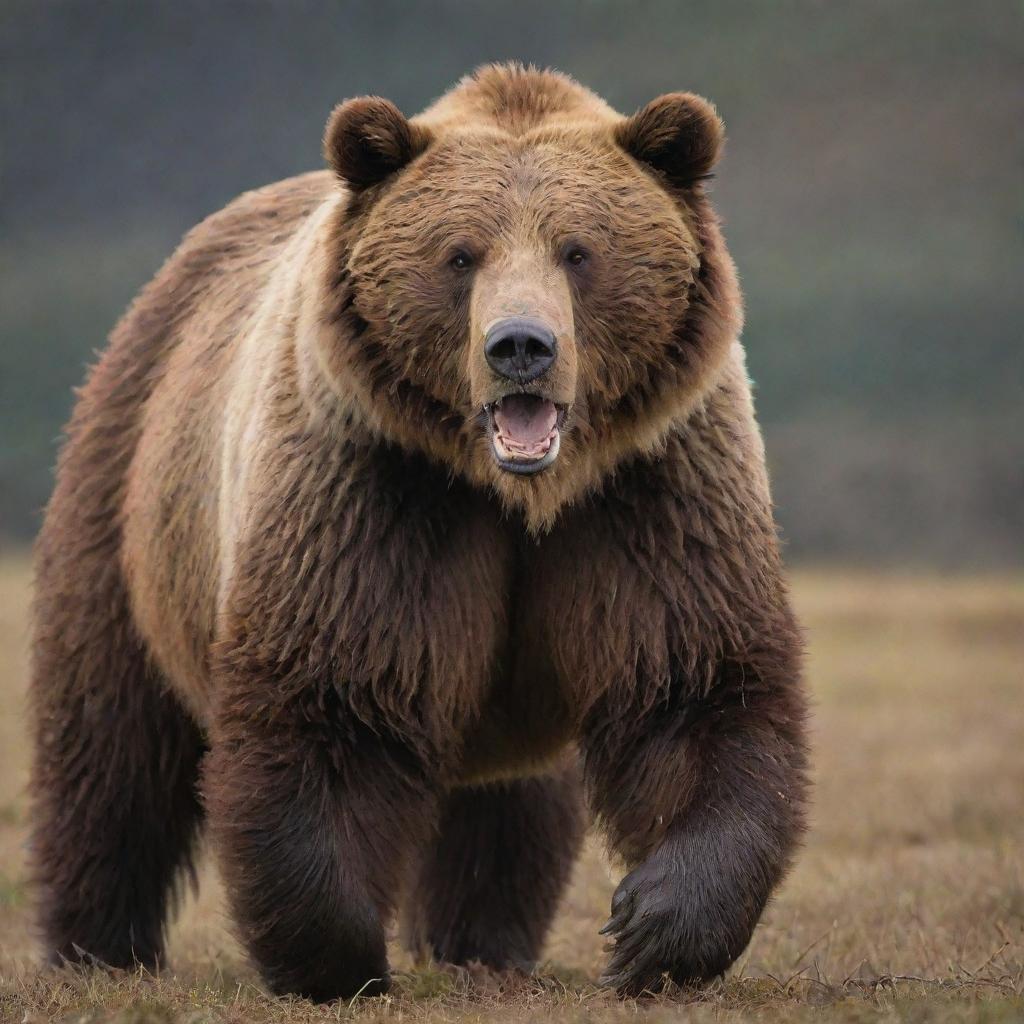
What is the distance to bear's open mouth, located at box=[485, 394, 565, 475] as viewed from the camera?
486cm

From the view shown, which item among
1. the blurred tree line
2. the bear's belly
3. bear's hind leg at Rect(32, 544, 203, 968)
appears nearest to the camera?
the bear's belly

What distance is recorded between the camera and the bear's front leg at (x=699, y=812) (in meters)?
5.08

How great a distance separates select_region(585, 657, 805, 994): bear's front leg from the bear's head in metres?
→ 0.68

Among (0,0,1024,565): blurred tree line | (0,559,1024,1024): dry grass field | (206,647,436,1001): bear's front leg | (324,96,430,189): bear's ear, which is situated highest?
(0,0,1024,565): blurred tree line

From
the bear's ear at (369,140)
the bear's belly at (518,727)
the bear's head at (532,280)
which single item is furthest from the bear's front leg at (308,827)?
the bear's ear at (369,140)

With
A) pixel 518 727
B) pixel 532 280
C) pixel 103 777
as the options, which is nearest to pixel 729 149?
pixel 103 777

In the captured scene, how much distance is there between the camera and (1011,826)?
944 centimetres

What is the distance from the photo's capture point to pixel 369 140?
207 inches

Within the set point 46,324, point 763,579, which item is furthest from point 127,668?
point 46,324

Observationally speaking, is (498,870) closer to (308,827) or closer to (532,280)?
(308,827)

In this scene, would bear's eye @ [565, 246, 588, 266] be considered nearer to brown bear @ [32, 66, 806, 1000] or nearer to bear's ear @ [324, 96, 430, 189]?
brown bear @ [32, 66, 806, 1000]

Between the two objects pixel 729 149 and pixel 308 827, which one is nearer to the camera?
pixel 308 827

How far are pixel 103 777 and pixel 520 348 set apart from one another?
2618 mm

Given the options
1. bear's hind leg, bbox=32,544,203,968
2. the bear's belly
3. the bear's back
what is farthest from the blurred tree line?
the bear's belly
